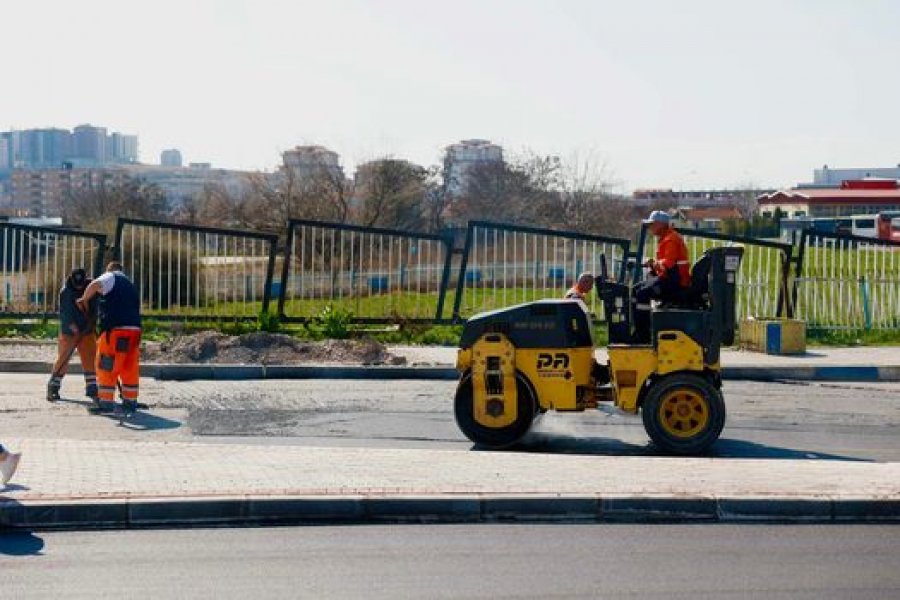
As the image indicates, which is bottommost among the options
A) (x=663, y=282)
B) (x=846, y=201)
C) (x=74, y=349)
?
(x=74, y=349)

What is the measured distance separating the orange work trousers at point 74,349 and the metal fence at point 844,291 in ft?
38.8

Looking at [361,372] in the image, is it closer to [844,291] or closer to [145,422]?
[145,422]

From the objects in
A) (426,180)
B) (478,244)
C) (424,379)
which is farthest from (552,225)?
(424,379)

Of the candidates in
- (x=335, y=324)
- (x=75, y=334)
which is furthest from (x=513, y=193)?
(x=75, y=334)

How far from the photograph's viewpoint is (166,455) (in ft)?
37.9

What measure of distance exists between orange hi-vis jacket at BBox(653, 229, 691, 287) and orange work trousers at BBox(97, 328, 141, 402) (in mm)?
5767

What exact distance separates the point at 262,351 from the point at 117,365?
4300mm

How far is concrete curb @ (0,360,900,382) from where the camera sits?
18.4 metres

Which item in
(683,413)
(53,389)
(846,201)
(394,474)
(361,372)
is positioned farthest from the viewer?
(846,201)

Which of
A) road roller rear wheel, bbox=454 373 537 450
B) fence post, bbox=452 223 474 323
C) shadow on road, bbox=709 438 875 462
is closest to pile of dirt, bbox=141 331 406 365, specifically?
fence post, bbox=452 223 474 323

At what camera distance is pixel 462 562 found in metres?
8.67

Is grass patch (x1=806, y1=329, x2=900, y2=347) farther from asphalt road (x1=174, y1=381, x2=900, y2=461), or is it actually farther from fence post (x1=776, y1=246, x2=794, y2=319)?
Answer: asphalt road (x1=174, y1=381, x2=900, y2=461)

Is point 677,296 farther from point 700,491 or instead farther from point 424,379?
point 424,379

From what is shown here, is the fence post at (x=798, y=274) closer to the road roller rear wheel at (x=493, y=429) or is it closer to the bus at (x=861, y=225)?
the road roller rear wheel at (x=493, y=429)
